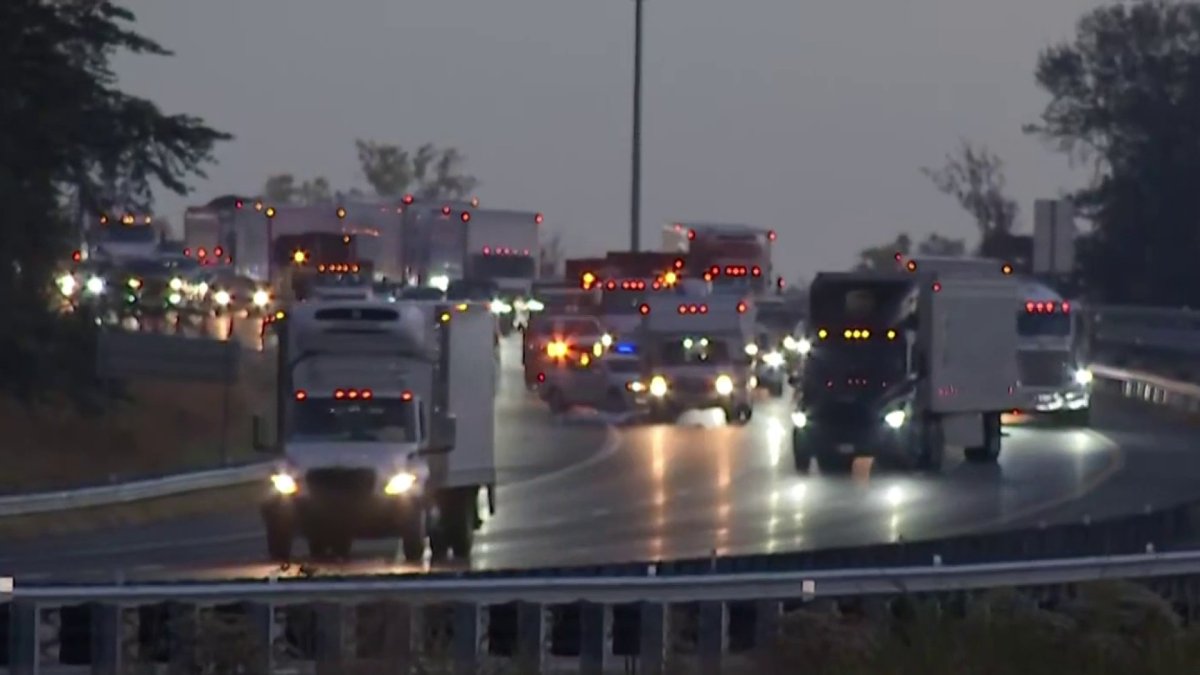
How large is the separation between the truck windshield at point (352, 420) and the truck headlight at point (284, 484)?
436mm

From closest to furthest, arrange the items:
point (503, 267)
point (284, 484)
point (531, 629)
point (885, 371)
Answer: point (531, 629) → point (284, 484) → point (885, 371) → point (503, 267)

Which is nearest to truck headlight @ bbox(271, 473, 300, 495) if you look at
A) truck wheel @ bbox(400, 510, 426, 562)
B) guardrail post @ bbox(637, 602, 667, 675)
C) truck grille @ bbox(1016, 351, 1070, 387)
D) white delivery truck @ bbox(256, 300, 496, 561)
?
white delivery truck @ bbox(256, 300, 496, 561)

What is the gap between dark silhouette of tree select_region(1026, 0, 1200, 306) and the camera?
299ft

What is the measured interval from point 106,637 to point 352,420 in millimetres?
14693

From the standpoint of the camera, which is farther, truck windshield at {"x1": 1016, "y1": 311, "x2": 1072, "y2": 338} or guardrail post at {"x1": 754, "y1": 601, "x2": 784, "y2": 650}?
truck windshield at {"x1": 1016, "y1": 311, "x2": 1072, "y2": 338}

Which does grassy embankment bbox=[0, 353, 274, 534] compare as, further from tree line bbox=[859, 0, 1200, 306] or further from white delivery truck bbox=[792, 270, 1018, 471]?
tree line bbox=[859, 0, 1200, 306]

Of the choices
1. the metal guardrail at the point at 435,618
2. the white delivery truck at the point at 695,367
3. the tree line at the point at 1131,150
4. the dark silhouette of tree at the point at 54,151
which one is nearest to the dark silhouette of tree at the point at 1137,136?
the tree line at the point at 1131,150

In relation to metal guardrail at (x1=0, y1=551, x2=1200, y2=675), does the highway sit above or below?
below

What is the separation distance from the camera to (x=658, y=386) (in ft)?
199

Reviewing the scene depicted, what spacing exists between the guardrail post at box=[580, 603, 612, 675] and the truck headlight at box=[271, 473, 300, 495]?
13566mm

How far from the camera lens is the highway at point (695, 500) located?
105ft

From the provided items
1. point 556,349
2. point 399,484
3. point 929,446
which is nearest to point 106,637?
point 399,484

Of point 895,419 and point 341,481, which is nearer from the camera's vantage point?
A: point 341,481

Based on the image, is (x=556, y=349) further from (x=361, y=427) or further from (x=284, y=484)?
(x=284, y=484)
